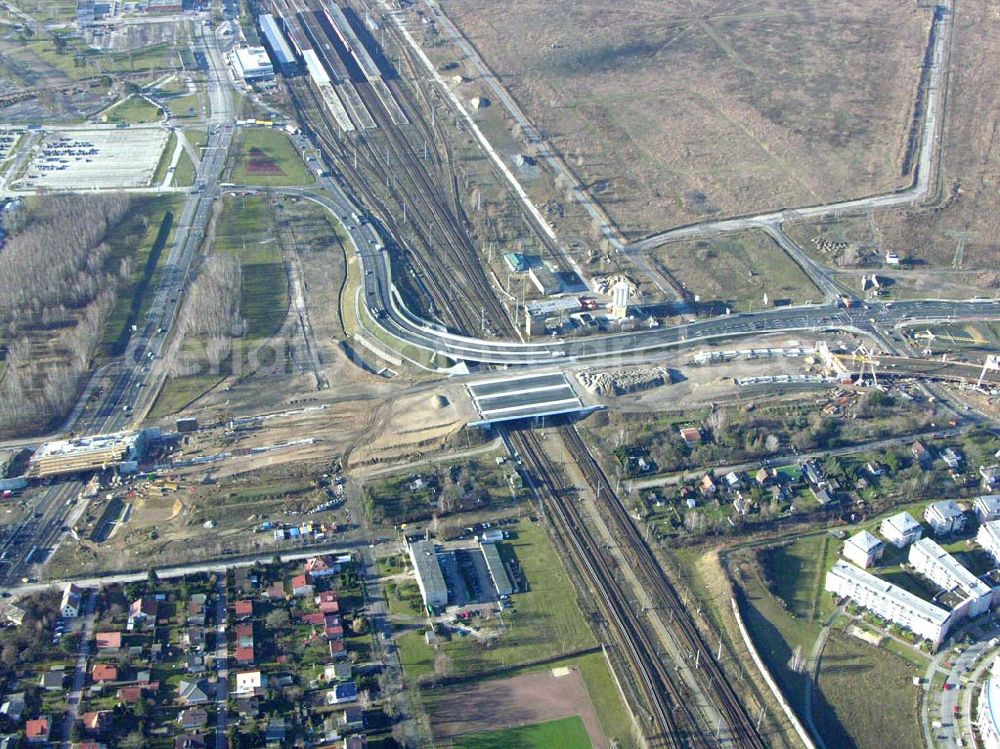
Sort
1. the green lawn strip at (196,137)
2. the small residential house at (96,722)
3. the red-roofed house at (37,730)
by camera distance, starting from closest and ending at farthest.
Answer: the red-roofed house at (37,730) → the small residential house at (96,722) → the green lawn strip at (196,137)

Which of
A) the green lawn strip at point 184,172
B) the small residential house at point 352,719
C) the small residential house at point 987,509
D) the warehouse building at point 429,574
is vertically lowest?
the small residential house at point 987,509

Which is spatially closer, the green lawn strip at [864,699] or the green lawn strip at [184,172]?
the green lawn strip at [864,699]

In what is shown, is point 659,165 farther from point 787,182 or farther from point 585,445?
point 585,445

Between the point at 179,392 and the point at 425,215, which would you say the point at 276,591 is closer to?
the point at 179,392

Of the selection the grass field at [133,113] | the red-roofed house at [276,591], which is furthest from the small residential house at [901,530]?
the grass field at [133,113]

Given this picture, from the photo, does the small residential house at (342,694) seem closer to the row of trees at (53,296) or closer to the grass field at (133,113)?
the row of trees at (53,296)

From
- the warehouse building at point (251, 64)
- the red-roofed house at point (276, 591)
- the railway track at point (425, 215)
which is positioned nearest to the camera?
the red-roofed house at point (276, 591)

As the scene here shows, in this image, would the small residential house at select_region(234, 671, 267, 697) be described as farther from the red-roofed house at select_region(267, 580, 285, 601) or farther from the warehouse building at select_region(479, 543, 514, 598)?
the warehouse building at select_region(479, 543, 514, 598)

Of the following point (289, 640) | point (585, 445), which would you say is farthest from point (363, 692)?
point (585, 445)
